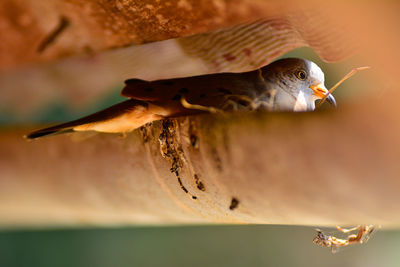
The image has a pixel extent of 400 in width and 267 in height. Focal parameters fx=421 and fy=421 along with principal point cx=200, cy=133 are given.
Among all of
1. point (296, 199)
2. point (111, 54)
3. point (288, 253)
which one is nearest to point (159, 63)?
point (111, 54)

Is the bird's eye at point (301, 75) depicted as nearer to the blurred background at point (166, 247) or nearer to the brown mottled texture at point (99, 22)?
the brown mottled texture at point (99, 22)

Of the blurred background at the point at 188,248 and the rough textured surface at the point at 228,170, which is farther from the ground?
the rough textured surface at the point at 228,170

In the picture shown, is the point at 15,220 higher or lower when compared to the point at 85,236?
higher

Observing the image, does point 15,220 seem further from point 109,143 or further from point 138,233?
point 138,233

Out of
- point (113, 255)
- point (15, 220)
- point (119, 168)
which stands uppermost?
point (119, 168)

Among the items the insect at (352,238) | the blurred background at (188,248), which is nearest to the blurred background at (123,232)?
the blurred background at (188,248)

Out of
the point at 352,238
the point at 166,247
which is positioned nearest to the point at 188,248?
the point at 166,247

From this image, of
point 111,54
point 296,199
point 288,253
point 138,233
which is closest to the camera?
point 296,199
